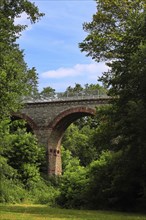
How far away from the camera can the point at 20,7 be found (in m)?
17.3

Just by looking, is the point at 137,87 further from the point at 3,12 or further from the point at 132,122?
the point at 3,12

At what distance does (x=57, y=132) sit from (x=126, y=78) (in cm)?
2397

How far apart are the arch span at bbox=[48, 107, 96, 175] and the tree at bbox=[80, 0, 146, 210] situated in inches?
692

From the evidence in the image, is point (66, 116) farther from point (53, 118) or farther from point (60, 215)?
point (60, 215)

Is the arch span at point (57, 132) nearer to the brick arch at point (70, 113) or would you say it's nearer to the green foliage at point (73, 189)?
the brick arch at point (70, 113)

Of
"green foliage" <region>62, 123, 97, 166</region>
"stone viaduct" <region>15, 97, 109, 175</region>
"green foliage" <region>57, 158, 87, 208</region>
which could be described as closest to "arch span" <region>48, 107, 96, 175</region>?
"stone viaduct" <region>15, 97, 109, 175</region>

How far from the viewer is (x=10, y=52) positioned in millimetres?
17297

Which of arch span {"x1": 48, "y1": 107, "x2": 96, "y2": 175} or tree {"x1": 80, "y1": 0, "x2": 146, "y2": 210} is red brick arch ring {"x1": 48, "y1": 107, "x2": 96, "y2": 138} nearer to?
arch span {"x1": 48, "y1": 107, "x2": 96, "y2": 175}

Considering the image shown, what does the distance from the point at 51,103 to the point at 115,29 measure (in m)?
19.6

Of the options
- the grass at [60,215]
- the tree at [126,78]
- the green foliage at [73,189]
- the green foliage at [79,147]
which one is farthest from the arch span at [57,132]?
the grass at [60,215]

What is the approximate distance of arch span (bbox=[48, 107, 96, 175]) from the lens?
39531mm

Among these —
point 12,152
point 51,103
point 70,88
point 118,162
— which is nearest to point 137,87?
point 118,162

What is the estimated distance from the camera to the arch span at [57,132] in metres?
39.5

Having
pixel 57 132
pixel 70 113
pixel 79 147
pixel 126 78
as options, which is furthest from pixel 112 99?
pixel 79 147
